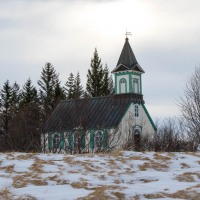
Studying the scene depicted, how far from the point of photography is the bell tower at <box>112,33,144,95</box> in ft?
157

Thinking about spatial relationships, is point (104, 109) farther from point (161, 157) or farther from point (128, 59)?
point (161, 157)

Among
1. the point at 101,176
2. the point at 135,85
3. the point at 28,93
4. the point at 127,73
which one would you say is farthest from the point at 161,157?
the point at 28,93

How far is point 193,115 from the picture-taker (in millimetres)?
29953

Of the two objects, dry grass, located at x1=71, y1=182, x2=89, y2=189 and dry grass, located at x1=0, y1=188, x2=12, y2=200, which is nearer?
dry grass, located at x1=0, y1=188, x2=12, y2=200

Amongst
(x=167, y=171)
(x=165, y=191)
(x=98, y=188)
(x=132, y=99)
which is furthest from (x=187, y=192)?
(x=132, y=99)

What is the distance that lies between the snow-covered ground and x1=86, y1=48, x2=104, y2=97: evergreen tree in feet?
182

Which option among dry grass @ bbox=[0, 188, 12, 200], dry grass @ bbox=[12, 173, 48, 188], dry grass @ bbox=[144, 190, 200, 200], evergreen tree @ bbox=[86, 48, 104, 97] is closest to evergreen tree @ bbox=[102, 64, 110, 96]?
evergreen tree @ bbox=[86, 48, 104, 97]

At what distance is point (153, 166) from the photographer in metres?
8.45

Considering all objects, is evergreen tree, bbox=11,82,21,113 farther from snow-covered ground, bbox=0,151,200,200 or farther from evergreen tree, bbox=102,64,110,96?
snow-covered ground, bbox=0,151,200,200

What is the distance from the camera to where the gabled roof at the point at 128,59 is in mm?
47969

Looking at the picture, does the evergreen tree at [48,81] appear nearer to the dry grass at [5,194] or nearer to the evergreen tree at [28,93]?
the evergreen tree at [28,93]

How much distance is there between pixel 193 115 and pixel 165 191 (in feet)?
80.3

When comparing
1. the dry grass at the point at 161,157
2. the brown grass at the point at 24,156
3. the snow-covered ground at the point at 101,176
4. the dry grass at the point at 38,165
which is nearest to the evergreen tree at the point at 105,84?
the snow-covered ground at the point at 101,176

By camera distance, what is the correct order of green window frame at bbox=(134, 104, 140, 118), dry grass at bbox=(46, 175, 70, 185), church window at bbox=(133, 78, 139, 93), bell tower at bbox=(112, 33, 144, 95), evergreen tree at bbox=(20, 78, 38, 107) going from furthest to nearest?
evergreen tree at bbox=(20, 78, 38, 107), church window at bbox=(133, 78, 139, 93), green window frame at bbox=(134, 104, 140, 118), bell tower at bbox=(112, 33, 144, 95), dry grass at bbox=(46, 175, 70, 185)
